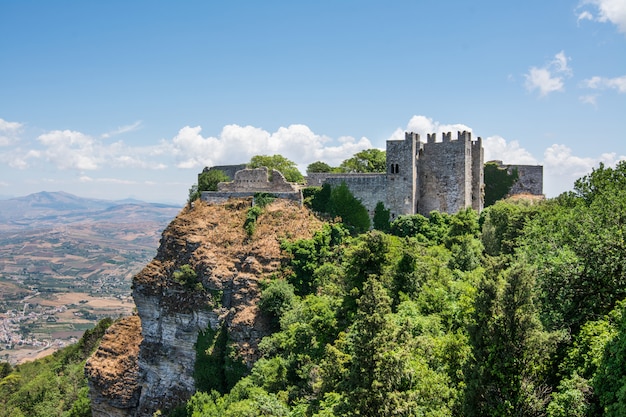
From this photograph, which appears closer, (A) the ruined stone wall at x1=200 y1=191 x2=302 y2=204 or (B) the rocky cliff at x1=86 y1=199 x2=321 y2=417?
(B) the rocky cliff at x1=86 y1=199 x2=321 y2=417

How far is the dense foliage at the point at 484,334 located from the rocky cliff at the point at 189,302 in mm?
9708

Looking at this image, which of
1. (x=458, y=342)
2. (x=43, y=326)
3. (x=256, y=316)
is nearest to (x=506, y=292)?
(x=458, y=342)

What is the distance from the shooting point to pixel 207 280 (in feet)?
135

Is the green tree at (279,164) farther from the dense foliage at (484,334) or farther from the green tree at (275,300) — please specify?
the dense foliage at (484,334)

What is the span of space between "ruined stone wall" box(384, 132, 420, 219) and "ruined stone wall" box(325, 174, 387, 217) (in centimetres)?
61

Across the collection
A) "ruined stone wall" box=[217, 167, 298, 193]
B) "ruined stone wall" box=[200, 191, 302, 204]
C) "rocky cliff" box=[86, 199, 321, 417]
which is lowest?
"rocky cliff" box=[86, 199, 321, 417]

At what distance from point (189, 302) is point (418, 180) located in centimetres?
2086

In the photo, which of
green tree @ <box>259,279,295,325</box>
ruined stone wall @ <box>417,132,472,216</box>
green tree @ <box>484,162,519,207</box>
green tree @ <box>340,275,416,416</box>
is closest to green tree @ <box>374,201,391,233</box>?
ruined stone wall @ <box>417,132,472,216</box>

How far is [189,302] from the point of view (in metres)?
41.5

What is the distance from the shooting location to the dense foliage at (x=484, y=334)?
15617 mm

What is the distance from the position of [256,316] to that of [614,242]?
80.5 feet

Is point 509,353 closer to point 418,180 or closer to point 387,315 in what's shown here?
point 387,315

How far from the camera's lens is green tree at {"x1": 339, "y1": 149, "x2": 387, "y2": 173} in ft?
194

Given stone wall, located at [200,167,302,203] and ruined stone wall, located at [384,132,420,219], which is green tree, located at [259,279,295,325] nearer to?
stone wall, located at [200,167,302,203]
